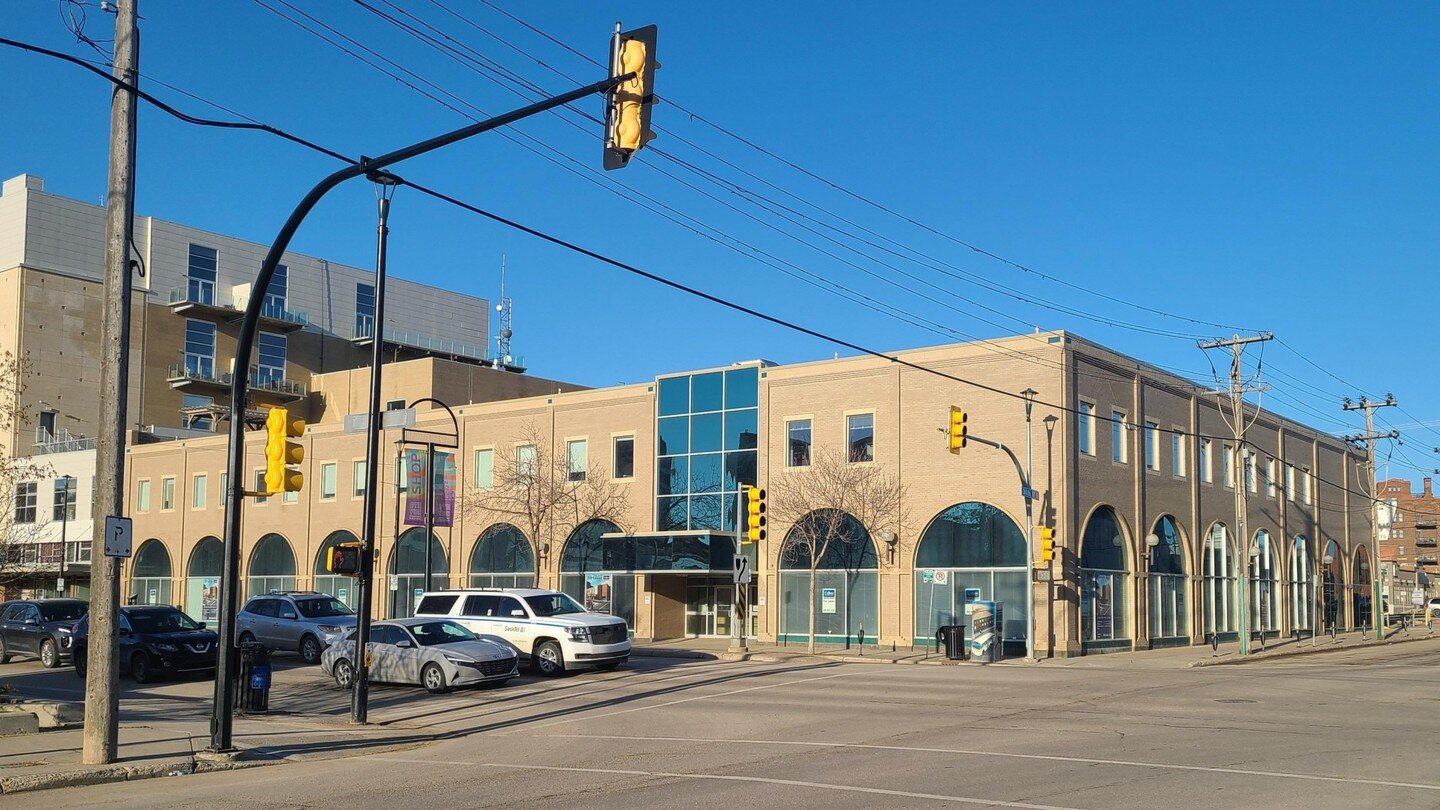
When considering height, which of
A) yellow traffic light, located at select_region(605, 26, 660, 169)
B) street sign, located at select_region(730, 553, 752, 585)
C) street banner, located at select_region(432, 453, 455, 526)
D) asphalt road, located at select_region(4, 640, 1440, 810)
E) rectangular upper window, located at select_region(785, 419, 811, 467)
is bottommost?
asphalt road, located at select_region(4, 640, 1440, 810)

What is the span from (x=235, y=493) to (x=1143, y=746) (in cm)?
1190

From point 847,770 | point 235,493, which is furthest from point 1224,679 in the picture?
point 235,493

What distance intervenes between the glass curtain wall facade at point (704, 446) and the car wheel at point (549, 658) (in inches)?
638

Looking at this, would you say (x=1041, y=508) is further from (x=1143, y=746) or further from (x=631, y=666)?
(x=1143, y=746)

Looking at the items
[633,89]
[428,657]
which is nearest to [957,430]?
[428,657]

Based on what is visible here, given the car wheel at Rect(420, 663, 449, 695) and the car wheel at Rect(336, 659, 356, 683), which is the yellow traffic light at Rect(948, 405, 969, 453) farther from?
the car wheel at Rect(336, 659, 356, 683)

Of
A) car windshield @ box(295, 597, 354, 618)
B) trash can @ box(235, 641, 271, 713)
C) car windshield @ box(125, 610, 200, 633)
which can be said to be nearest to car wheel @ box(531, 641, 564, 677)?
car windshield @ box(295, 597, 354, 618)

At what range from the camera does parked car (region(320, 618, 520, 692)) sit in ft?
83.1

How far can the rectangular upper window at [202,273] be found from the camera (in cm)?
7819

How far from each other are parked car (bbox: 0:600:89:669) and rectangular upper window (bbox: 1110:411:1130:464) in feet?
101

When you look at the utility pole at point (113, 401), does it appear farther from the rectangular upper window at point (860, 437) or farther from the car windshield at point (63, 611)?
the rectangular upper window at point (860, 437)

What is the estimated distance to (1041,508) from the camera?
39094mm

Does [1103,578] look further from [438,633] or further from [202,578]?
[202,578]

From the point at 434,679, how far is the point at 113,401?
1190 cm
